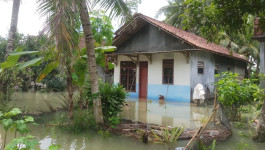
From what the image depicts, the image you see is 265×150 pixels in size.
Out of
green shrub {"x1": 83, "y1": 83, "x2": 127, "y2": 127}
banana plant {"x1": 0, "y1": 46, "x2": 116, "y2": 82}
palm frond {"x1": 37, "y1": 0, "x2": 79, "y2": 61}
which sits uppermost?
palm frond {"x1": 37, "y1": 0, "x2": 79, "y2": 61}

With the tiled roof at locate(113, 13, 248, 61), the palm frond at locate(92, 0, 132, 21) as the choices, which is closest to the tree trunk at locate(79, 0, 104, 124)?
the palm frond at locate(92, 0, 132, 21)

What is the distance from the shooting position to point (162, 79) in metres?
12.2

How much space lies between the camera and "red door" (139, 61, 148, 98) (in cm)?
1317

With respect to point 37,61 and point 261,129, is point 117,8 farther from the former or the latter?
point 261,129

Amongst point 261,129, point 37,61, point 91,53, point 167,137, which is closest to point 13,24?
point 37,61

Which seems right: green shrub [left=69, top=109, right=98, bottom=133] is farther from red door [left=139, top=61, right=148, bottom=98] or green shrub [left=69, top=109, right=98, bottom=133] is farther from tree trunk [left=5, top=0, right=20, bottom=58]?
red door [left=139, top=61, right=148, bottom=98]

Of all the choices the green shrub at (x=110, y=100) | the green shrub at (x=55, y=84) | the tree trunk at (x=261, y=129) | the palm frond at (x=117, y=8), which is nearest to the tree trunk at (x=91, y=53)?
the green shrub at (x=110, y=100)

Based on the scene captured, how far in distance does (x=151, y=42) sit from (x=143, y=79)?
8.08ft

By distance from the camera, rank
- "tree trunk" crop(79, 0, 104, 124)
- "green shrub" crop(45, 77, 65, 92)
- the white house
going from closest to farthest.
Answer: "tree trunk" crop(79, 0, 104, 124) → the white house → "green shrub" crop(45, 77, 65, 92)

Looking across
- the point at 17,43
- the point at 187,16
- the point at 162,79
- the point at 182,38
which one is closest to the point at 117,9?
the point at 187,16

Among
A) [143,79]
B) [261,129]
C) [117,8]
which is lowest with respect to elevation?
[261,129]

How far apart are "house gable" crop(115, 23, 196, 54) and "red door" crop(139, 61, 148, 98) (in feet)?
3.39

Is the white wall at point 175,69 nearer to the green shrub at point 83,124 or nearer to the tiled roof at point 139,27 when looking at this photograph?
the tiled roof at point 139,27

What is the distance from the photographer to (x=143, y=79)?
43.6ft
